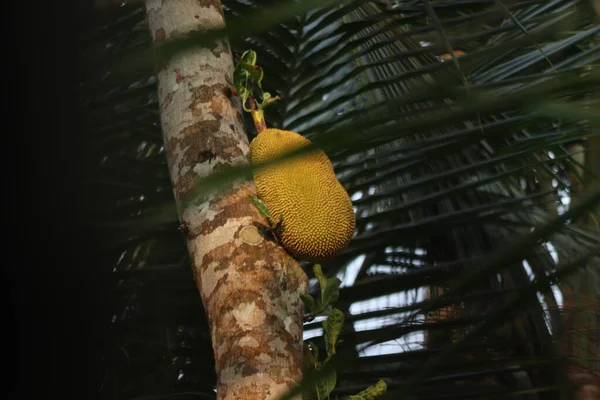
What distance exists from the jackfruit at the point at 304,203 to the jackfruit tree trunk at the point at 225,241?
0.09 ft

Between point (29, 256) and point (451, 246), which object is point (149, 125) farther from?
point (29, 256)

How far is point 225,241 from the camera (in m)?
0.97

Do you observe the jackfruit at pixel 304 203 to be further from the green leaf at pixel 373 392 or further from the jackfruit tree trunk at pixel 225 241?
the green leaf at pixel 373 392

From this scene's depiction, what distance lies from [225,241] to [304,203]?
6.0 inches

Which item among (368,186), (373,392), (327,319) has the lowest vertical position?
(373,392)

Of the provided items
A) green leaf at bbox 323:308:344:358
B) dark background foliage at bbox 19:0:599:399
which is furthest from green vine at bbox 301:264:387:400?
dark background foliage at bbox 19:0:599:399

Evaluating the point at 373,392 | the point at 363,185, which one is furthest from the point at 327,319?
the point at 363,185

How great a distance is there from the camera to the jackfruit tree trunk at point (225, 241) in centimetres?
88

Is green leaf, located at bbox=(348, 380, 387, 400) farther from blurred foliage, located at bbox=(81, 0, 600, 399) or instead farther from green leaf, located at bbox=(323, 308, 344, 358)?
blurred foliage, located at bbox=(81, 0, 600, 399)

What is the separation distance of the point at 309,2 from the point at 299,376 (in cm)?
72

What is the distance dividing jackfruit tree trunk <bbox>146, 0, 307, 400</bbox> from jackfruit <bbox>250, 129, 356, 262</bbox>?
26 mm

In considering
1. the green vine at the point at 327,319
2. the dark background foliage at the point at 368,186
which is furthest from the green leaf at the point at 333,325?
the dark background foliage at the point at 368,186

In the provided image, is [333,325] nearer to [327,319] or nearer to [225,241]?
[327,319]

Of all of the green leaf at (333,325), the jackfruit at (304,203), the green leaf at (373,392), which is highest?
the jackfruit at (304,203)
